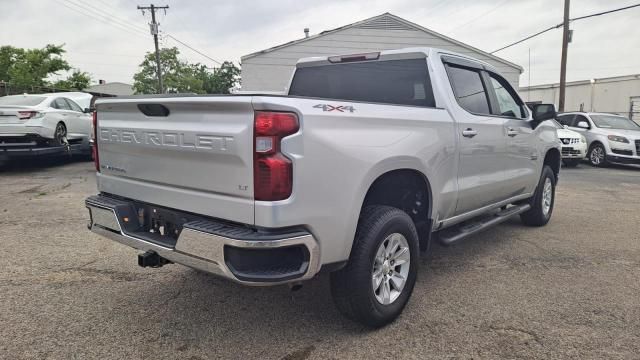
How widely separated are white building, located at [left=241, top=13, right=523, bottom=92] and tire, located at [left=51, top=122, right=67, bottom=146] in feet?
31.0

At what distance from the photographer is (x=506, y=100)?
5129 mm

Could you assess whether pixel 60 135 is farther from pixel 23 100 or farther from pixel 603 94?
pixel 603 94

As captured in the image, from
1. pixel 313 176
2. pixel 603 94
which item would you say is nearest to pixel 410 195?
pixel 313 176

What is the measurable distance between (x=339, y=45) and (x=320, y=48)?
808 millimetres

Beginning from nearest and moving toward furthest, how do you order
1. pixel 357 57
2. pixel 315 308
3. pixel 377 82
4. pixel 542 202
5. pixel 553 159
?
1. pixel 315 308
2. pixel 377 82
3. pixel 357 57
4. pixel 542 202
5. pixel 553 159

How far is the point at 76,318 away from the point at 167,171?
51.9 inches

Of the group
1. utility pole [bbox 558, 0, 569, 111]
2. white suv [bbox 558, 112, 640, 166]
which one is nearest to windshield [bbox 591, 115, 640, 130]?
white suv [bbox 558, 112, 640, 166]

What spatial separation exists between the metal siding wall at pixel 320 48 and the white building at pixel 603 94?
10.6 m

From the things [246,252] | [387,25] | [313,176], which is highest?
[387,25]

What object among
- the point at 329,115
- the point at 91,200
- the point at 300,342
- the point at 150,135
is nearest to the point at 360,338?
the point at 300,342

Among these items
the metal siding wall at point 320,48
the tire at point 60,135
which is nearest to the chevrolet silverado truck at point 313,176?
the tire at point 60,135

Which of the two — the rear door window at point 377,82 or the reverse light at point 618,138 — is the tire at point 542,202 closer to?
the rear door window at point 377,82

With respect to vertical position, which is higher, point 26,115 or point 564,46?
point 564,46

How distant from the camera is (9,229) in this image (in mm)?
5770
